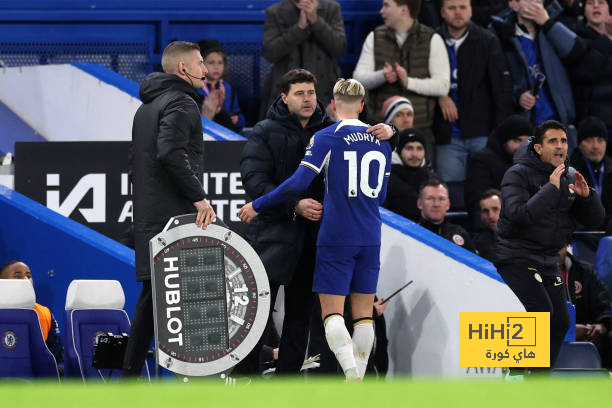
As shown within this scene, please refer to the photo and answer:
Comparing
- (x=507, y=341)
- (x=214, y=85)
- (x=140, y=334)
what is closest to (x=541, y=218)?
(x=507, y=341)

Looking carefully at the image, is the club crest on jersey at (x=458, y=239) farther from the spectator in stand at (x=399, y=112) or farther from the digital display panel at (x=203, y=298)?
the digital display panel at (x=203, y=298)

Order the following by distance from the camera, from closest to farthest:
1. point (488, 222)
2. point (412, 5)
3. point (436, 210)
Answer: point (436, 210)
point (488, 222)
point (412, 5)

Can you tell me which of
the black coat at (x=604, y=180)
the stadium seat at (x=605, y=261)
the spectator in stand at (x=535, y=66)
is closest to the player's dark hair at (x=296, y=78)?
the stadium seat at (x=605, y=261)

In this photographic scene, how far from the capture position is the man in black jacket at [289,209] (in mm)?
6359

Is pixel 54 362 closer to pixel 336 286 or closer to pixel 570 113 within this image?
pixel 336 286

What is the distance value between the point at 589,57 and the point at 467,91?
4.25 feet

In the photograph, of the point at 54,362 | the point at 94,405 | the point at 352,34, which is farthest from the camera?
the point at 352,34

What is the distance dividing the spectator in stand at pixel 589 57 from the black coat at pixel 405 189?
249cm

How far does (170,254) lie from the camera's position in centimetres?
582

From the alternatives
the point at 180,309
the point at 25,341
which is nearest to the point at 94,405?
the point at 180,309

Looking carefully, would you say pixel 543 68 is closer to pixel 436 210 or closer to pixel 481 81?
pixel 481 81

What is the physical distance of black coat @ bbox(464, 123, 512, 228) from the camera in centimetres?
971

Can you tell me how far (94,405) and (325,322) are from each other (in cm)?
365

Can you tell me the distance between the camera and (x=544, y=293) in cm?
743
